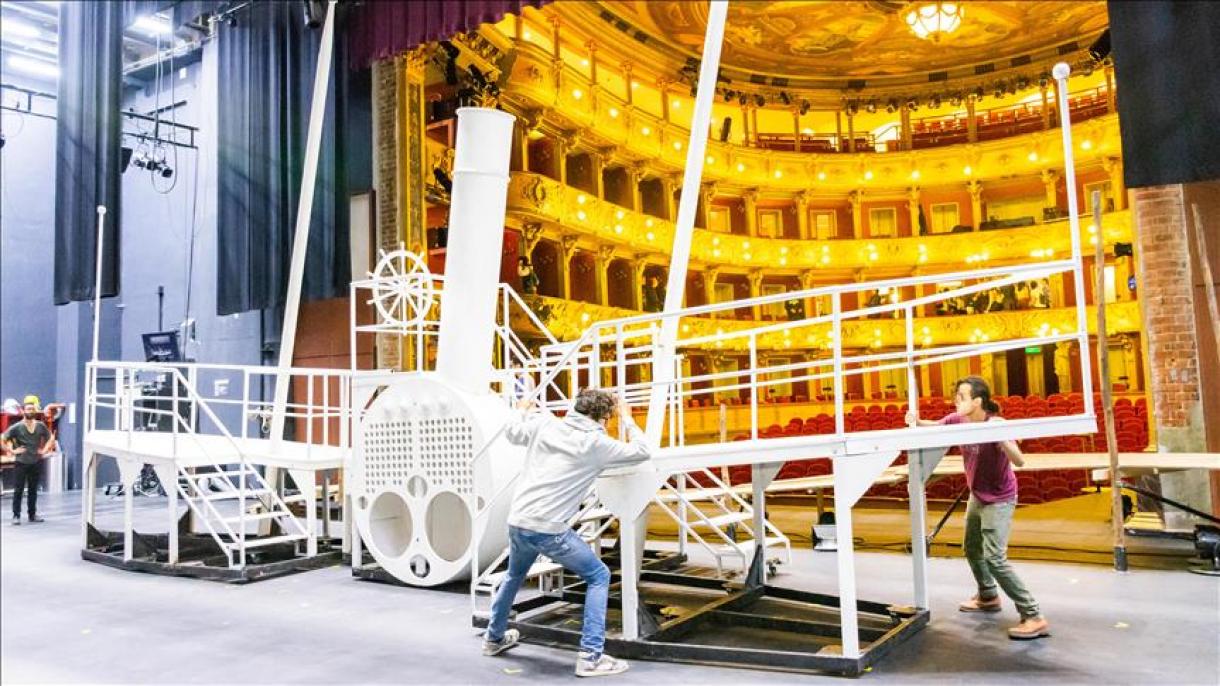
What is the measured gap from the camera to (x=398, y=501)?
9.15 metres

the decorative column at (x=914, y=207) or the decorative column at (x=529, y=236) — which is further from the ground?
the decorative column at (x=914, y=207)

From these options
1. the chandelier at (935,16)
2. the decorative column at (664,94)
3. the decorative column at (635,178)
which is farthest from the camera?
the decorative column at (664,94)

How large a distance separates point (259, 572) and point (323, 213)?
9023 mm

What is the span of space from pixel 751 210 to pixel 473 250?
2520 cm

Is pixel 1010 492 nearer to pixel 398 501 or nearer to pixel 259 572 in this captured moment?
pixel 398 501

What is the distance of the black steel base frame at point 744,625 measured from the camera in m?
5.56

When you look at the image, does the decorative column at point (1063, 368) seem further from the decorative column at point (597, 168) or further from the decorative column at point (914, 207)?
the decorative column at point (597, 168)

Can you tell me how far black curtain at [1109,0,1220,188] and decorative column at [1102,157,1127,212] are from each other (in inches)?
813

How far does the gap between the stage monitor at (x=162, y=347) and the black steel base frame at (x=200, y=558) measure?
24.4 ft

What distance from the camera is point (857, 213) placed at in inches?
1293

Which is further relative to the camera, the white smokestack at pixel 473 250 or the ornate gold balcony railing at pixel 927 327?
the ornate gold balcony railing at pixel 927 327

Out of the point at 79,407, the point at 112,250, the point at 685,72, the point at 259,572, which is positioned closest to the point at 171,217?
the point at 79,407

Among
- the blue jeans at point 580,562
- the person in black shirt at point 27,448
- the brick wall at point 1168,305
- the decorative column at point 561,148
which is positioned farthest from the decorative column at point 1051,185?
the person in black shirt at point 27,448

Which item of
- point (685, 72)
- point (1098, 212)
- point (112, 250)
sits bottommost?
point (1098, 212)
